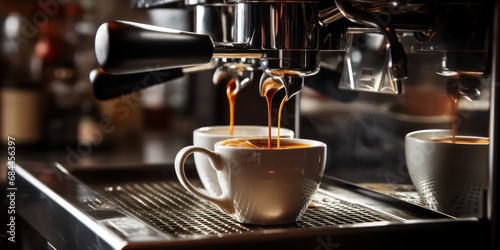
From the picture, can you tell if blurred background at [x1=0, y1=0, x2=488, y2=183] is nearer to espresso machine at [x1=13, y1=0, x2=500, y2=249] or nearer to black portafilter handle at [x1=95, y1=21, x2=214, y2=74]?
espresso machine at [x1=13, y1=0, x2=500, y2=249]

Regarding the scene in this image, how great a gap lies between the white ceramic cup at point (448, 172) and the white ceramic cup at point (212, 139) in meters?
Result: 0.13

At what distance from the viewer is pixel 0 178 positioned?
6.18ft

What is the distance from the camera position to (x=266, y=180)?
64cm


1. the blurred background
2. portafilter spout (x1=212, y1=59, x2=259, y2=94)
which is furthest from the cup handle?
the blurred background

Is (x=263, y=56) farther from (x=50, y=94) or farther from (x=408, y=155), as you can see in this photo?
(x=50, y=94)

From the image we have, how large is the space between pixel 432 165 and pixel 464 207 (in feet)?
0.17

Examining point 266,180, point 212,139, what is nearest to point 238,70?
point 212,139

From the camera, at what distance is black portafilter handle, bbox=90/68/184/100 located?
769 millimetres

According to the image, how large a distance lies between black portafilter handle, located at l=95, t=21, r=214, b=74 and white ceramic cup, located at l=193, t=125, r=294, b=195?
181 mm

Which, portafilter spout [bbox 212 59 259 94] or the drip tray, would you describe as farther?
portafilter spout [bbox 212 59 259 94]

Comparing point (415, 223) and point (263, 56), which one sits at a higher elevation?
point (263, 56)

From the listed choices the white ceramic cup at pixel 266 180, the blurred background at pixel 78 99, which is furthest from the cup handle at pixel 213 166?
the blurred background at pixel 78 99

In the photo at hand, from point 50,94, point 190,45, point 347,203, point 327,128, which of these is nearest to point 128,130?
point 50,94

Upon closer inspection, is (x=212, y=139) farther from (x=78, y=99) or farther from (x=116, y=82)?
(x=78, y=99)
